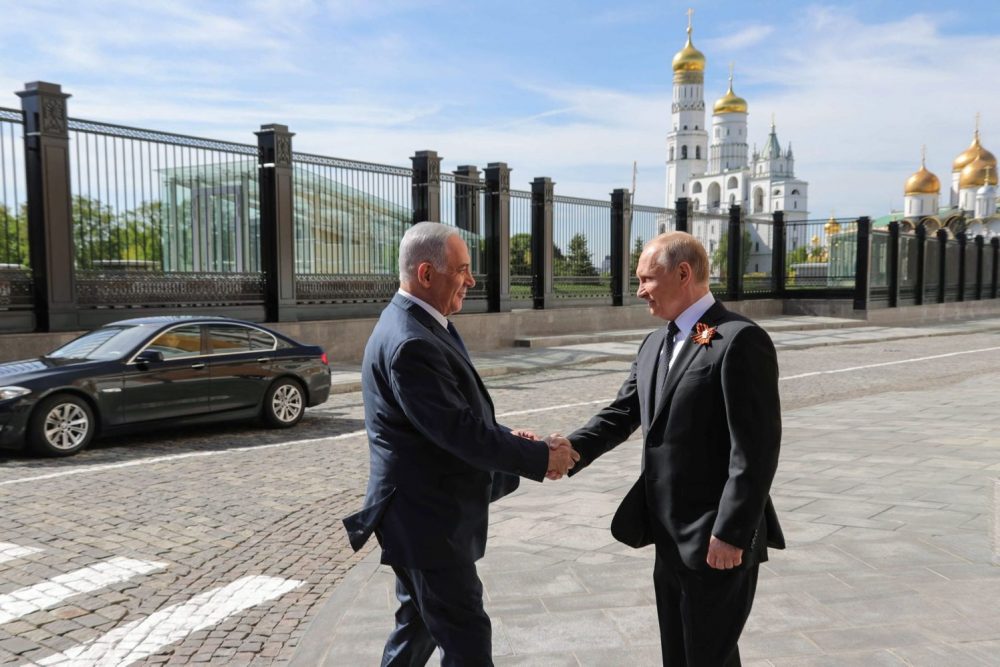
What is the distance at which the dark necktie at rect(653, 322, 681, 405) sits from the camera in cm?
289

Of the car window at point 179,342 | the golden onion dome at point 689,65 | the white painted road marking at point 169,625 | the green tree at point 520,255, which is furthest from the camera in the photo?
the golden onion dome at point 689,65

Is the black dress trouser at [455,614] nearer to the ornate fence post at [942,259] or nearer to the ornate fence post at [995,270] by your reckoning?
the ornate fence post at [942,259]

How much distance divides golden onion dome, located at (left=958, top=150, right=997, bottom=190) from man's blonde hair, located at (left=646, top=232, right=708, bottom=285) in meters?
129

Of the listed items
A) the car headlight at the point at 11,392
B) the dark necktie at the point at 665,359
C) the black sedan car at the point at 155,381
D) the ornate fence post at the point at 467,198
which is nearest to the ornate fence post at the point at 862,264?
the ornate fence post at the point at 467,198

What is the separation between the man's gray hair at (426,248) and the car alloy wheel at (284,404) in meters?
7.89

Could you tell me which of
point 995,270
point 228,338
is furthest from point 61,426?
point 995,270

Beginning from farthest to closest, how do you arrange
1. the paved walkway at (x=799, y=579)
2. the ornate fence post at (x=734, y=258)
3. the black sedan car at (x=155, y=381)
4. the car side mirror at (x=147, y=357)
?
1. the ornate fence post at (x=734, y=258)
2. the car side mirror at (x=147, y=357)
3. the black sedan car at (x=155, y=381)
4. the paved walkway at (x=799, y=579)

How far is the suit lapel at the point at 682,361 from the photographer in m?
2.76

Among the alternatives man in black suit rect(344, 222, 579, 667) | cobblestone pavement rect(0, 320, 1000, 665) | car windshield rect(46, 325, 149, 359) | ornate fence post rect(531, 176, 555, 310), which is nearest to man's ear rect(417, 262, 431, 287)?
man in black suit rect(344, 222, 579, 667)

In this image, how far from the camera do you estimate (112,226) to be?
1422 cm

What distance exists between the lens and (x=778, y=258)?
117 ft

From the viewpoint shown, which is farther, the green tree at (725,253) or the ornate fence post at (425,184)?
the green tree at (725,253)

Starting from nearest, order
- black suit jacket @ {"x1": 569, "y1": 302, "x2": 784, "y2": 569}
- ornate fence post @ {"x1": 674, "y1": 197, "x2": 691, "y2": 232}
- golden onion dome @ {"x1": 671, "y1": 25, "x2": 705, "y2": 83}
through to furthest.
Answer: black suit jacket @ {"x1": 569, "y1": 302, "x2": 784, "y2": 569} → ornate fence post @ {"x1": 674, "y1": 197, "x2": 691, "y2": 232} → golden onion dome @ {"x1": 671, "y1": 25, "x2": 705, "y2": 83}

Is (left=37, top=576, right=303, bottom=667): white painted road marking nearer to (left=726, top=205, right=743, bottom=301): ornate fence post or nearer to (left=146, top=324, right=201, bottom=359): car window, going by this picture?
(left=146, top=324, right=201, bottom=359): car window
